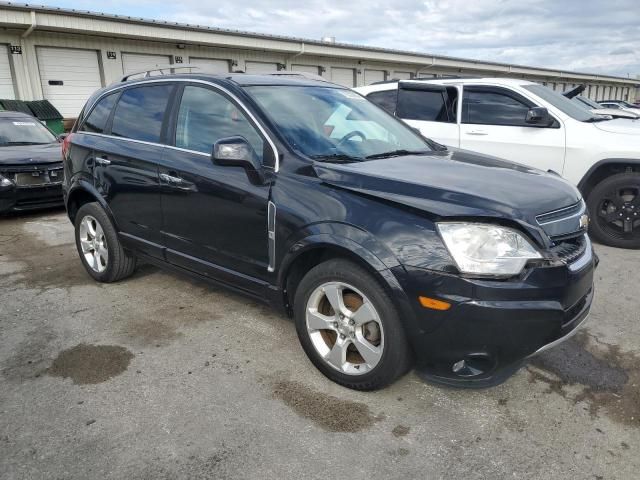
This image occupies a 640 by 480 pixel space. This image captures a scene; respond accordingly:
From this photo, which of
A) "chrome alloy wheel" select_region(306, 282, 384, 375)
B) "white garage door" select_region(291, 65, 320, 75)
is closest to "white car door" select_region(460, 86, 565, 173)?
"chrome alloy wheel" select_region(306, 282, 384, 375)

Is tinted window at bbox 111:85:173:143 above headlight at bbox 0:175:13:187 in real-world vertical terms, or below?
above

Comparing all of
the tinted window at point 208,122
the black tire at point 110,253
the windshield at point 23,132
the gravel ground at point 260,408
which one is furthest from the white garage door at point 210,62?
the gravel ground at point 260,408

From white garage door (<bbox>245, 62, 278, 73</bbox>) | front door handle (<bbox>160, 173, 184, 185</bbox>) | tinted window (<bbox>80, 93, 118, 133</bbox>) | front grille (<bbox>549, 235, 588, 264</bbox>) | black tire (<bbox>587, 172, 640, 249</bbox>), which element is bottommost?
black tire (<bbox>587, 172, 640, 249</bbox>)

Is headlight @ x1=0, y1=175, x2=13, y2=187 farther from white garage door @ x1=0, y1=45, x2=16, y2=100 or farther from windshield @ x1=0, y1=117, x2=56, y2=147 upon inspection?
white garage door @ x1=0, y1=45, x2=16, y2=100

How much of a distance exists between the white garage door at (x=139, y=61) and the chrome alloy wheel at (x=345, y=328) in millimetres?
16016

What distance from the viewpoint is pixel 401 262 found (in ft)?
8.21

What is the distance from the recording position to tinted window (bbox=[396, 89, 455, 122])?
6.88m

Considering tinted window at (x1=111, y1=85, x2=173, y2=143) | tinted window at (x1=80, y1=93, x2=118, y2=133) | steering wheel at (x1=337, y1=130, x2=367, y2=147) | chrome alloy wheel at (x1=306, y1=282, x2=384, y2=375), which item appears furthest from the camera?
tinted window at (x1=80, y1=93, x2=118, y2=133)

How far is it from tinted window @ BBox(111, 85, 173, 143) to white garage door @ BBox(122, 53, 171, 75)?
45.0ft

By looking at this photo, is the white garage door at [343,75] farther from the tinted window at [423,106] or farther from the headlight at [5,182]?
the headlight at [5,182]

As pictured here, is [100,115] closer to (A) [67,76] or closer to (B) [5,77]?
A: (B) [5,77]

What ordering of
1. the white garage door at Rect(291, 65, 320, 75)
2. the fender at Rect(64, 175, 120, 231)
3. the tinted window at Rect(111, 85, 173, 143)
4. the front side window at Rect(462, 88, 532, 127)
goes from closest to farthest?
the tinted window at Rect(111, 85, 173, 143)
the fender at Rect(64, 175, 120, 231)
the front side window at Rect(462, 88, 532, 127)
the white garage door at Rect(291, 65, 320, 75)

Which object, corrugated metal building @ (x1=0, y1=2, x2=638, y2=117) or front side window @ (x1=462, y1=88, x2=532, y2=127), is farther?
corrugated metal building @ (x1=0, y1=2, x2=638, y2=117)

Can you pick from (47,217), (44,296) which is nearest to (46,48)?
(47,217)
